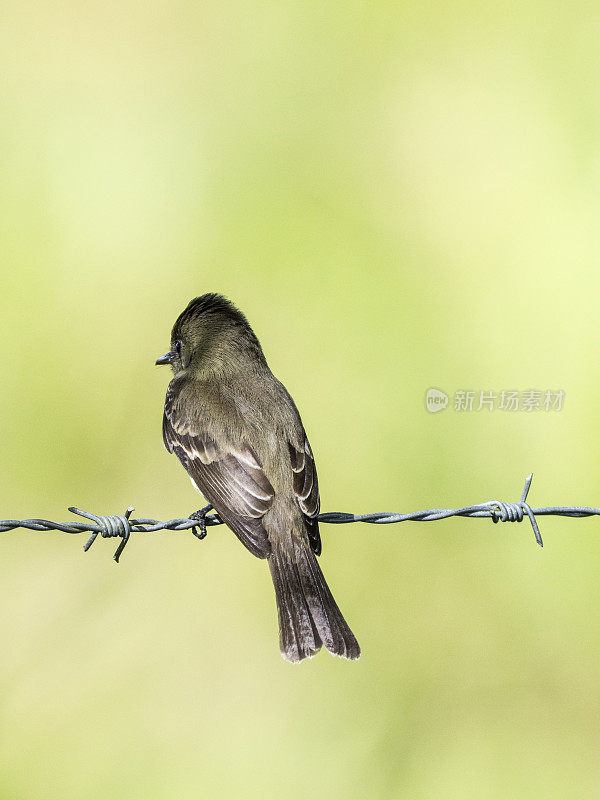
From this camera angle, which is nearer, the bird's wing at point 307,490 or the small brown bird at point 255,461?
the small brown bird at point 255,461

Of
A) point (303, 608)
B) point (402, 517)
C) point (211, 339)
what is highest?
point (211, 339)

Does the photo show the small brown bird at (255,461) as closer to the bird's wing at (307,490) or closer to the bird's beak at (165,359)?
the bird's wing at (307,490)

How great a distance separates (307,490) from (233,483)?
1.20ft

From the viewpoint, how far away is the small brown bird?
4691 millimetres

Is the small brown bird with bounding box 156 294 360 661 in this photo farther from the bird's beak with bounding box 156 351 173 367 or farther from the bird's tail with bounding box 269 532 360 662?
the bird's beak with bounding box 156 351 173 367

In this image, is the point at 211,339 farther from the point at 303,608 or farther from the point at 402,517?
the point at 402,517

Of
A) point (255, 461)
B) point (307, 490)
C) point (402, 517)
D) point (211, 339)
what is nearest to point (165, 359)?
point (211, 339)

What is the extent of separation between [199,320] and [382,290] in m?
2.48

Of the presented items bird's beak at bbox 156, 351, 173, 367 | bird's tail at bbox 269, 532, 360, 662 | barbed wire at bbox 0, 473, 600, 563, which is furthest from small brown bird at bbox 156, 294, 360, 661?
barbed wire at bbox 0, 473, 600, 563

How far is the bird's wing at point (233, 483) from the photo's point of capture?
4.87 m

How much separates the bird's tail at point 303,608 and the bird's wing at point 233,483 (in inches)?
4.3

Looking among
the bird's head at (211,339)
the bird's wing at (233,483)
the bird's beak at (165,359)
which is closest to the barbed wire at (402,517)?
the bird's wing at (233,483)

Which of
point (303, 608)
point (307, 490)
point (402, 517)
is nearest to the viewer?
point (402, 517)

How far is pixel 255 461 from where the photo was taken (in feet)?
16.6
